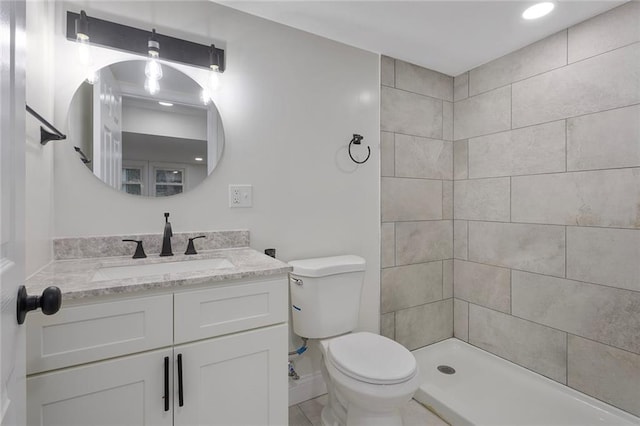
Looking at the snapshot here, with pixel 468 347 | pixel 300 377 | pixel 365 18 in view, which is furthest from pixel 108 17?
pixel 468 347

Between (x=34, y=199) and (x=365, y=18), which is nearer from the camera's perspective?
(x=34, y=199)

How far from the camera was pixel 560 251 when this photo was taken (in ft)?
6.29

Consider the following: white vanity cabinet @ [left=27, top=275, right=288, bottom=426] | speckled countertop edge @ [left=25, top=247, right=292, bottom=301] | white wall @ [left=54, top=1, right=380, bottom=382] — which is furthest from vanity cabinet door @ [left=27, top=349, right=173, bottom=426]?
white wall @ [left=54, top=1, right=380, bottom=382]

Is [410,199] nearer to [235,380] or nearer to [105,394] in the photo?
[235,380]

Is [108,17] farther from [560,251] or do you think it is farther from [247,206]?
[560,251]

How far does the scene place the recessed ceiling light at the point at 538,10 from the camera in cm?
166

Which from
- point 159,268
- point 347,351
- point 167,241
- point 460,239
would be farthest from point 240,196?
point 460,239

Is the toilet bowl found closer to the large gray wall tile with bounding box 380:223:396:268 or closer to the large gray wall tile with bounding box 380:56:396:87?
the large gray wall tile with bounding box 380:223:396:268

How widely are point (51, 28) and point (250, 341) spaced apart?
1.57 meters

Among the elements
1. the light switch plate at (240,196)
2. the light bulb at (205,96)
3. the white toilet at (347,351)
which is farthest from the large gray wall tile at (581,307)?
the light bulb at (205,96)

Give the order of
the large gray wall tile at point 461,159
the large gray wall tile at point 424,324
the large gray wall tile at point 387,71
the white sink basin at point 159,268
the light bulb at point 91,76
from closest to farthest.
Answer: the white sink basin at point 159,268 < the light bulb at point 91,76 < the large gray wall tile at point 387,71 < the large gray wall tile at point 424,324 < the large gray wall tile at point 461,159

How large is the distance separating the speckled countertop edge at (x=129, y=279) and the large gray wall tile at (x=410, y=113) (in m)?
1.39

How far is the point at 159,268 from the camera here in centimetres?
143

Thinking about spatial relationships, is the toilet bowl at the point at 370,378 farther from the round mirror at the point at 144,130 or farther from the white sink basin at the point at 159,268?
the round mirror at the point at 144,130
